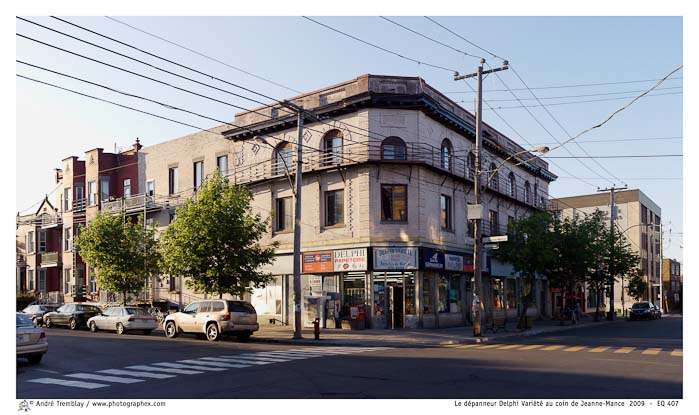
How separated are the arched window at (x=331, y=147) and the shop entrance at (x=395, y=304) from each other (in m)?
7.02

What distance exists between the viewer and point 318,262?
3397cm

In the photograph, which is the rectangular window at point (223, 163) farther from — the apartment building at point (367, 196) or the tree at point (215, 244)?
the tree at point (215, 244)

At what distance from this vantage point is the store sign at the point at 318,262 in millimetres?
33500

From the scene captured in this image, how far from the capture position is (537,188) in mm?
52219

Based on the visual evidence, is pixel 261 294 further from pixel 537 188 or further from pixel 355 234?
pixel 537 188

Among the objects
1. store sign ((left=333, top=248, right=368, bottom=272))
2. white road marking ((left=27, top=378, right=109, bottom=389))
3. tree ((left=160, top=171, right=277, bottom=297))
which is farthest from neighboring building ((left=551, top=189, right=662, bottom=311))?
white road marking ((left=27, top=378, right=109, bottom=389))

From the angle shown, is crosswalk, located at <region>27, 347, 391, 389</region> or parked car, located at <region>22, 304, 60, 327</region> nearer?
crosswalk, located at <region>27, 347, 391, 389</region>

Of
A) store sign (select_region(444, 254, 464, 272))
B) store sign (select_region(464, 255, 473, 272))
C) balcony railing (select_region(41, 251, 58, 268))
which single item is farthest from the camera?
balcony railing (select_region(41, 251, 58, 268))

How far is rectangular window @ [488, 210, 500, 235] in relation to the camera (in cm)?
4228

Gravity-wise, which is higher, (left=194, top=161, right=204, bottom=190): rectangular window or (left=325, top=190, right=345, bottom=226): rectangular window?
(left=194, top=161, right=204, bottom=190): rectangular window

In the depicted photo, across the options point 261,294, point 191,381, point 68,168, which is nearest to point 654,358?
point 191,381

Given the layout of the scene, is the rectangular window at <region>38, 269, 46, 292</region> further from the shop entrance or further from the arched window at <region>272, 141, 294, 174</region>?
the shop entrance

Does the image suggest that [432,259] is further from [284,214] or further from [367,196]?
[284,214]

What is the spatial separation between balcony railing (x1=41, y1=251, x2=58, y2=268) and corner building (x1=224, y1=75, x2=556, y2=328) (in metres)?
22.1
